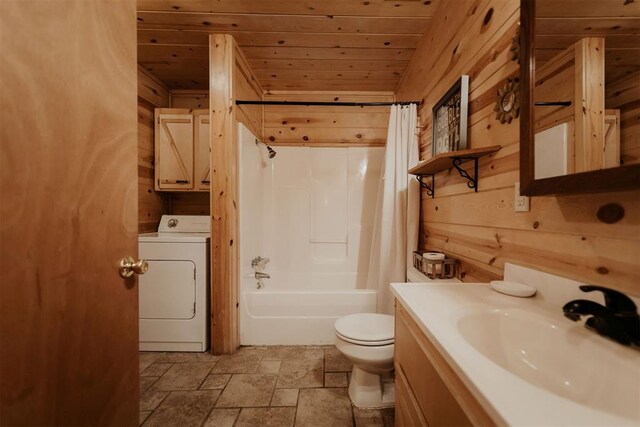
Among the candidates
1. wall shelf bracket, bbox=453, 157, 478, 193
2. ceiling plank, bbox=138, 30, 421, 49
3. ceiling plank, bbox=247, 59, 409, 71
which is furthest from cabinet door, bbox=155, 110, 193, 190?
wall shelf bracket, bbox=453, 157, 478, 193

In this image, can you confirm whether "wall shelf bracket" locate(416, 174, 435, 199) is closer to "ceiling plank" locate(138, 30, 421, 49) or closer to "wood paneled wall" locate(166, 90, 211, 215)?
"ceiling plank" locate(138, 30, 421, 49)

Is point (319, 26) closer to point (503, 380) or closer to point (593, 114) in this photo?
point (593, 114)

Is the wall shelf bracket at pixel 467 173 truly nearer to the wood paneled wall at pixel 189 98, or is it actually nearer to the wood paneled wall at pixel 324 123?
the wood paneled wall at pixel 324 123

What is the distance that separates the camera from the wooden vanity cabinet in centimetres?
50

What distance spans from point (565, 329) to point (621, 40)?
759 millimetres

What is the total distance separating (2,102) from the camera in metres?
0.48

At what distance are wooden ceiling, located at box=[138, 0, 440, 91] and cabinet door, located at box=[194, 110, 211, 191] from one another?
53cm

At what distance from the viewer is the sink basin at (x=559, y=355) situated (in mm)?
492

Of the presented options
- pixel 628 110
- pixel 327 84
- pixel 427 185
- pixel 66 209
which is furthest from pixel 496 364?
pixel 327 84

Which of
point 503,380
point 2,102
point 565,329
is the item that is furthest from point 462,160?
point 2,102

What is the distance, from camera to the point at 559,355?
24.5 inches

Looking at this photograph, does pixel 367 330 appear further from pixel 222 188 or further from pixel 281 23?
pixel 281 23

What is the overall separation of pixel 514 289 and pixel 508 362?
0.29 metres

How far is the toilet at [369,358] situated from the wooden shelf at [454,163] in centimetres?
97
